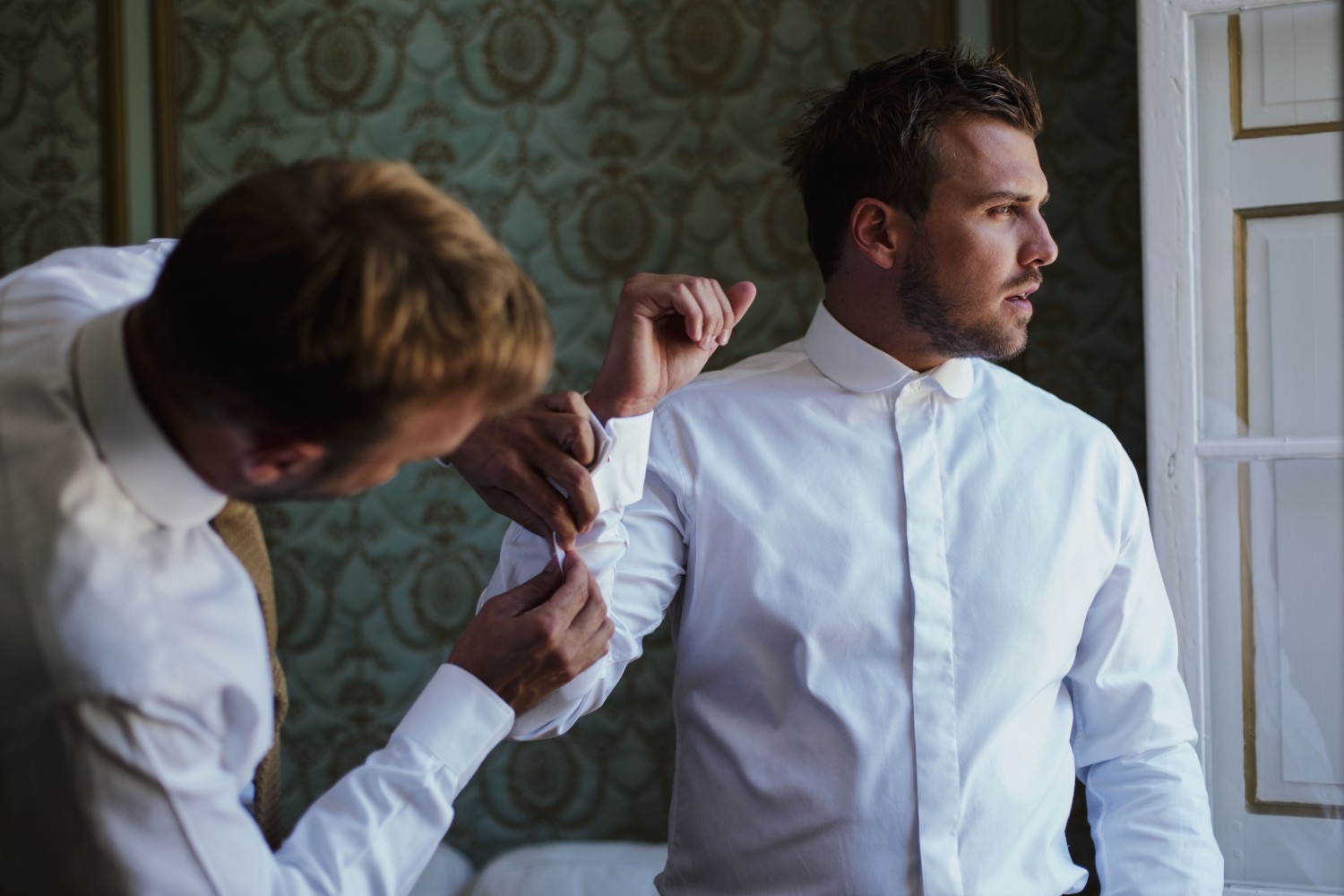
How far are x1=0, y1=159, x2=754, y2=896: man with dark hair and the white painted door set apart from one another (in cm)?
135

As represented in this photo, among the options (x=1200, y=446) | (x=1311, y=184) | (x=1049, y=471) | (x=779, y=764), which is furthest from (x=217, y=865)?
(x=1311, y=184)

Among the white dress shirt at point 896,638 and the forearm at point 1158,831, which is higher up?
the white dress shirt at point 896,638

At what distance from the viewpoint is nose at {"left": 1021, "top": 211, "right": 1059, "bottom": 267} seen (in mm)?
1682

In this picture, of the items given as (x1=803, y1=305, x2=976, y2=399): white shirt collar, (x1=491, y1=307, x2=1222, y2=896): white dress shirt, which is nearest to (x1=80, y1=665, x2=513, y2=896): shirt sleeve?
(x1=491, y1=307, x2=1222, y2=896): white dress shirt

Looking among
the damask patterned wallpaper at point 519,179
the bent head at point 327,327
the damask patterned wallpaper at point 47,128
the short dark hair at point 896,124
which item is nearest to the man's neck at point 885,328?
the short dark hair at point 896,124

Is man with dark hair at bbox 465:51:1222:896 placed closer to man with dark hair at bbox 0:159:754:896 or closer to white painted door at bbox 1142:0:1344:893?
white painted door at bbox 1142:0:1344:893

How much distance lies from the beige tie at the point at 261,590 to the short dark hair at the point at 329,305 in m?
0.31

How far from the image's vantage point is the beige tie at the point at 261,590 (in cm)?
109

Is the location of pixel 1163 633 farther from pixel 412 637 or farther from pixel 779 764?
pixel 412 637

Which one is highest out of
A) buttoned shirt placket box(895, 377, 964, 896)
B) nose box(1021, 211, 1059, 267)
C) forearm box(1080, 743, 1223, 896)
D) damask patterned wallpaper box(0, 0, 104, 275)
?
damask patterned wallpaper box(0, 0, 104, 275)

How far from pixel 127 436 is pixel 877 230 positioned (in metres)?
1.24

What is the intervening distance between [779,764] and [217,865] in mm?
849

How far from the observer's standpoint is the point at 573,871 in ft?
7.34

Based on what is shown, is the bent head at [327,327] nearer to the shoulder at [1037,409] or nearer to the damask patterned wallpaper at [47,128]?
the shoulder at [1037,409]
